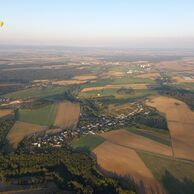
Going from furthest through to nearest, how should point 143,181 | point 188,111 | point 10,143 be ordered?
point 188,111, point 10,143, point 143,181

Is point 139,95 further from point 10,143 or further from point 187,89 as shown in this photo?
point 10,143

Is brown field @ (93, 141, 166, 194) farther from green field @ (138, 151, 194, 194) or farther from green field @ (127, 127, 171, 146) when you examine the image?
green field @ (127, 127, 171, 146)

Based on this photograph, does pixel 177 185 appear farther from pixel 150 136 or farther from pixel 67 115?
pixel 67 115

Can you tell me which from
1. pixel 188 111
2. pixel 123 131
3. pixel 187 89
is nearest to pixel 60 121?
pixel 123 131

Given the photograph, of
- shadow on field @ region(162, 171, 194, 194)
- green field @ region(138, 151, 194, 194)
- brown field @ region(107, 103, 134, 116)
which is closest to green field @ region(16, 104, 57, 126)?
brown field @ region(107, 103, 134, 116)

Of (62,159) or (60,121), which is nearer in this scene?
(62,159)

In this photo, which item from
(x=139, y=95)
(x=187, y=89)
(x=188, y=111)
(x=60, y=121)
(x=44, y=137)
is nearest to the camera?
(x=44, y=137)

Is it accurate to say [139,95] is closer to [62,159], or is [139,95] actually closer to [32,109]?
[32,109]

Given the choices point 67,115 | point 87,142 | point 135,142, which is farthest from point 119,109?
point 87,142
